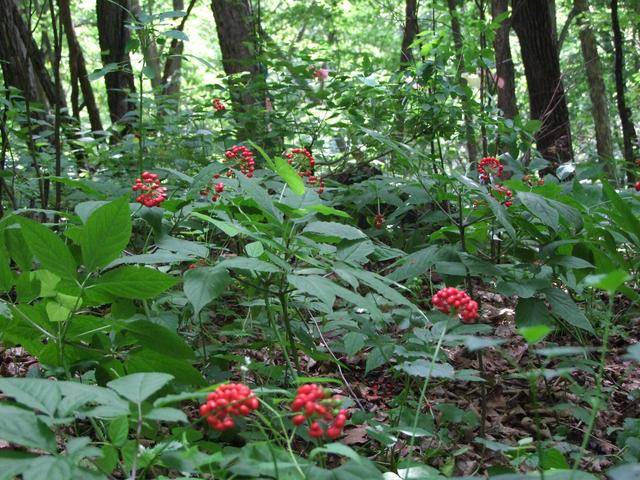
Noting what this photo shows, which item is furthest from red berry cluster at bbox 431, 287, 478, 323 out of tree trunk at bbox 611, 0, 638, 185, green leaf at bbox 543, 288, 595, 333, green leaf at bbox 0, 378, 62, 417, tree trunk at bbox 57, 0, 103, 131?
tree trunk at bbox 611, 0, 638, 185

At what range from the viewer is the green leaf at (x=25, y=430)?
1.19m

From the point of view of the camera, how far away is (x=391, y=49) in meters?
18.7

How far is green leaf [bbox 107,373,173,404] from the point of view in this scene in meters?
1.30

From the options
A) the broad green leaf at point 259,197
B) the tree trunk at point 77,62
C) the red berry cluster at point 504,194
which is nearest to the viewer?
the broad green leaf at point 259,197

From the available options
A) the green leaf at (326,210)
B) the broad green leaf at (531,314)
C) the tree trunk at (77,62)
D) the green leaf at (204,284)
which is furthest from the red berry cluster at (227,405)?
the tree trunk at (77,62)

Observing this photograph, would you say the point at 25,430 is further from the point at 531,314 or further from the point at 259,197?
the point at 531,314

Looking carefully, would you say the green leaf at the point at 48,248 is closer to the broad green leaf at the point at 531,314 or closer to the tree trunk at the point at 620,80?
the broad green leaf at the point at 531,314

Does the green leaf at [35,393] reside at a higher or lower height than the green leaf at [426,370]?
higher

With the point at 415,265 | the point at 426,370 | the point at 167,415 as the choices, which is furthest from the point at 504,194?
the point at 167,415

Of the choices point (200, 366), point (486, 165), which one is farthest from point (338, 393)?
point (486, 165)

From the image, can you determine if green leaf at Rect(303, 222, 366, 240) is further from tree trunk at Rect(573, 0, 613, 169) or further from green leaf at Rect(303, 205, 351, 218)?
tree trunk at Rect(573, 0, 613, 169)

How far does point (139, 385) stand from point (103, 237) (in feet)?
1.93

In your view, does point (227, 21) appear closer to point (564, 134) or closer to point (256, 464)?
point (564, 134)

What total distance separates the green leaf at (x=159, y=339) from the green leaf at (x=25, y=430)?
→ 0.66 metres
